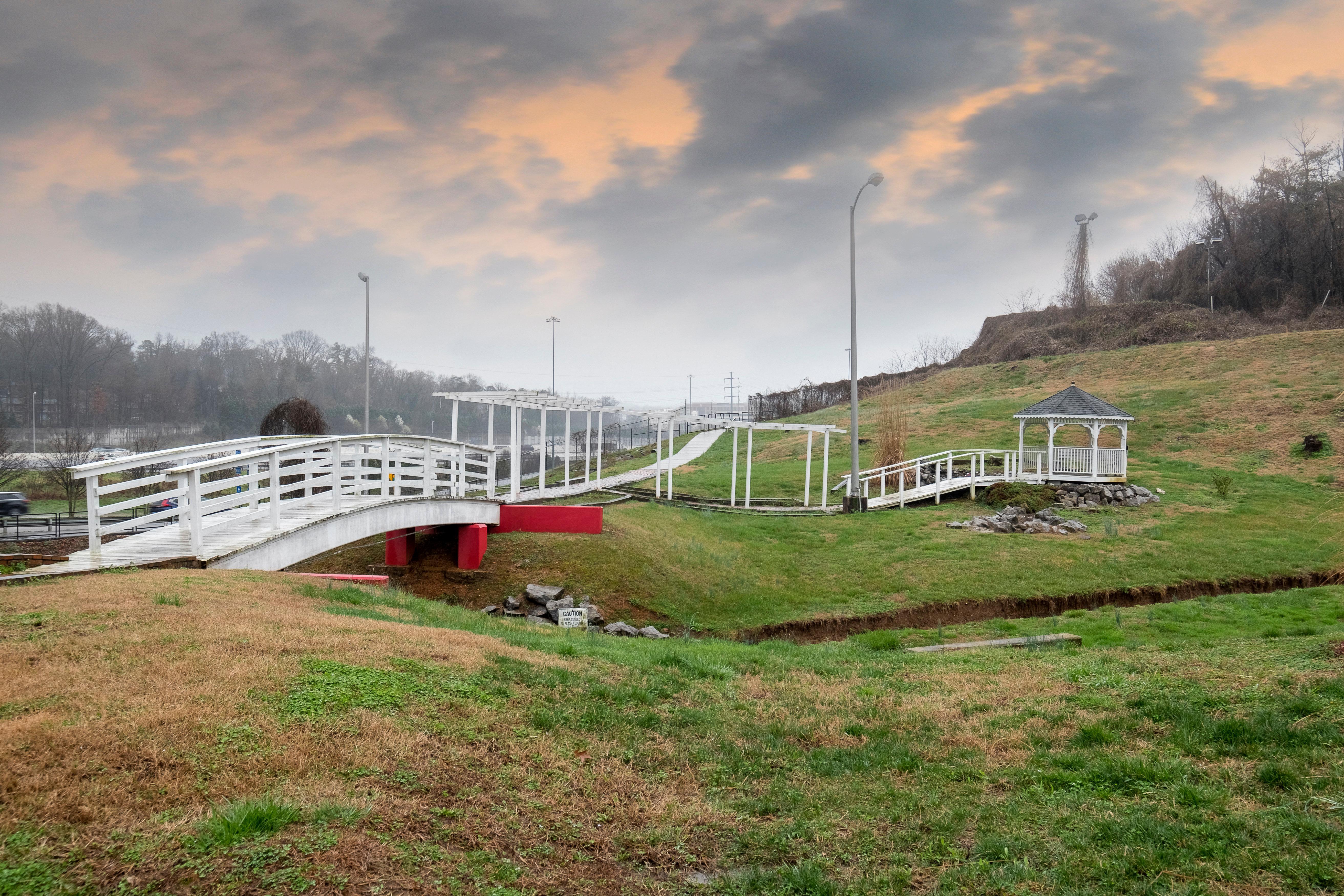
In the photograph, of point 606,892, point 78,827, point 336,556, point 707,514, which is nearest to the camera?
point 78,827

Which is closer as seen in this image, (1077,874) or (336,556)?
(1077,874)

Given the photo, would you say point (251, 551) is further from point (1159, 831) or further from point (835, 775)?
point (1159, 831)

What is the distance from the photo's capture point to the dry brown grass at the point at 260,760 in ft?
11.5

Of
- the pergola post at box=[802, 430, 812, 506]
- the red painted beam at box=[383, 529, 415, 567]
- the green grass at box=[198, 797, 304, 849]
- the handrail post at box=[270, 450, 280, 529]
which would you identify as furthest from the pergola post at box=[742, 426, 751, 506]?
the green grass at box=[198, 797, 304, 849]

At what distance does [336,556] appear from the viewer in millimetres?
15102

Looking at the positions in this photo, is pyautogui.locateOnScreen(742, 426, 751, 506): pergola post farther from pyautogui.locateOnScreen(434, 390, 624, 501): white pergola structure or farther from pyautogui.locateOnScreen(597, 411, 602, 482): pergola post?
pyautogui.locateOnScreen(434, 390, 624, 501): white pergola structure

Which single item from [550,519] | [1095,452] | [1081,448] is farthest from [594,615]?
[1081,448]

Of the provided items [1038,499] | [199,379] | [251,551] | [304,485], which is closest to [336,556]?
[304,485]

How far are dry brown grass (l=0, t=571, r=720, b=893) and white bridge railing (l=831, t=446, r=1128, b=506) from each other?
63.7 feet

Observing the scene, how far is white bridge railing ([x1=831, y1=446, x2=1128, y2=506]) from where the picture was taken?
81.7 ft

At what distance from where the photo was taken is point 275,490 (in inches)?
386

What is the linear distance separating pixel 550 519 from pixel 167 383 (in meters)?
63.5

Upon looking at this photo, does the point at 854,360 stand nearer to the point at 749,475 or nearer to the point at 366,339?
the point at 749,475

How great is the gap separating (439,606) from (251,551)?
2251 mm
